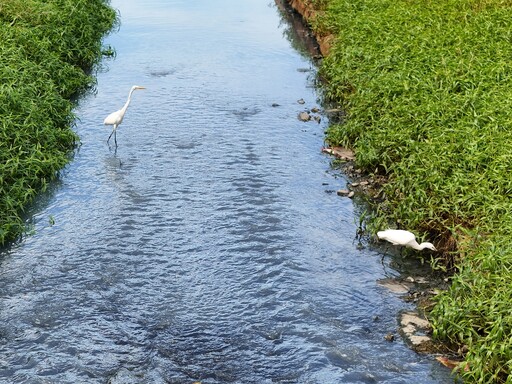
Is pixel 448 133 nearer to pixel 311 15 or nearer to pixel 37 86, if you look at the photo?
pixel 37 86

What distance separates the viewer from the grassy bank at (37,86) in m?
10.5

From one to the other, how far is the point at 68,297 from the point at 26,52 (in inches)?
291

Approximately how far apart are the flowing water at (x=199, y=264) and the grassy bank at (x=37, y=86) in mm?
357

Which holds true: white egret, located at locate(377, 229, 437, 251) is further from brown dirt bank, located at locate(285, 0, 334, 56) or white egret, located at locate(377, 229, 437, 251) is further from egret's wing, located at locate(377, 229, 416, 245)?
brown dirt bank, located at locate(285, 0, 334, 56)

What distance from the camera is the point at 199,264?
8.95 meters

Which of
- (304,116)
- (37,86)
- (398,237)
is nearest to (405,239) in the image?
(398,237)

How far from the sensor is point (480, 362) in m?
6.65

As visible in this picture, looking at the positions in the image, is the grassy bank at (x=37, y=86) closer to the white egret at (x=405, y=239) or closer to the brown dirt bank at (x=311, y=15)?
the white egret at (x=405, y=239)

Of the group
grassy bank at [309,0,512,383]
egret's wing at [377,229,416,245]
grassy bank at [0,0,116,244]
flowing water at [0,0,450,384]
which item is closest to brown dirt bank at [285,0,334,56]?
grassy bank at [309,0,512,383]

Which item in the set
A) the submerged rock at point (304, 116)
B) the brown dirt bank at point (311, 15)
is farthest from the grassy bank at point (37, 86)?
the brown dirt bank at point (311, 15)

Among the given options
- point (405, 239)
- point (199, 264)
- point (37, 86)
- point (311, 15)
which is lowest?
point (199, 264)

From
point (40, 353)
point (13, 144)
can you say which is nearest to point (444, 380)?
point (40, 353)

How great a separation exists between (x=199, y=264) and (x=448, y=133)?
4.08 metres

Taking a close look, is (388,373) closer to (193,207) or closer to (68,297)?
(68,297)
